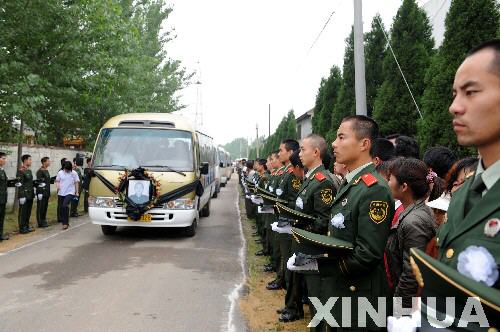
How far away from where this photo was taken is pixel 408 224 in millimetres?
2896

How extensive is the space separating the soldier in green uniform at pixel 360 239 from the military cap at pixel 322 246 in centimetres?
6

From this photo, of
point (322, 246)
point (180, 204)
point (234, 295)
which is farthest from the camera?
point (180, 204)

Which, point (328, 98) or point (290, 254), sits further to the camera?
point (328, 98)

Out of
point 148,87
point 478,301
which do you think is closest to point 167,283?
point 478,301

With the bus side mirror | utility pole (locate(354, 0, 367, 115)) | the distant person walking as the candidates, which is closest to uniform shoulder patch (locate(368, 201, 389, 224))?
utility pole (locate(354, 0, 367, 115))

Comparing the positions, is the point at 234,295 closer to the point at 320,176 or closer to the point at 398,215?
the point at 320,176

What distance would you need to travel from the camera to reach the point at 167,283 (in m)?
6.30

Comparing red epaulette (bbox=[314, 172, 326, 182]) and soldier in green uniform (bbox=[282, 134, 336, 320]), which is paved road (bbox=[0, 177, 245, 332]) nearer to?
soldier in green uniform (bbox=[282, 134, 336, 320])

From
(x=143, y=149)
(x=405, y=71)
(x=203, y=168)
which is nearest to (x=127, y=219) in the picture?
(x=143, y=149)

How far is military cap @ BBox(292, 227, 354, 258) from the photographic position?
2.67m

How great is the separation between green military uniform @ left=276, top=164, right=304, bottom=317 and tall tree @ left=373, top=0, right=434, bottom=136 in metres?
A: 6.49

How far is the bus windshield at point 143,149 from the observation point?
9.63 meters

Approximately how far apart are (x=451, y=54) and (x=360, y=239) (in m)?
7.18

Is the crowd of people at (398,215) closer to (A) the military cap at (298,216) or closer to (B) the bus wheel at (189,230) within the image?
(A) the military cap at (298,216)
